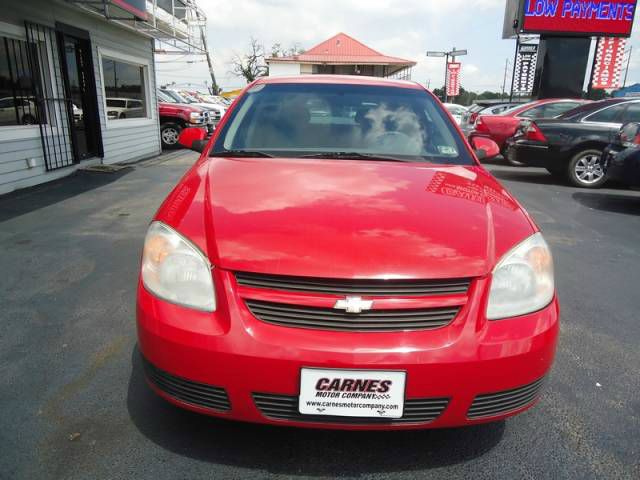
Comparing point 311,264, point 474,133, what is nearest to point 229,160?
point 311,264

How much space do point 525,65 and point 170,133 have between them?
1445cm

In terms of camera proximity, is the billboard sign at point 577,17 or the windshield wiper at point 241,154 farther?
the billboard sign at point 577,17

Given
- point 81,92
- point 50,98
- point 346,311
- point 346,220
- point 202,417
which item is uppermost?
point 81,92

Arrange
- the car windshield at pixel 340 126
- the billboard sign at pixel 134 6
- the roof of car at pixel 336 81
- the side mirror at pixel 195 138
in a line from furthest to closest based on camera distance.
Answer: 1. the billboard sign at pixel 134 6
2. the side mirror at pixel 195 138
3. the roof of car at pixel 336 81
4. the car windshield at pixel 340 126

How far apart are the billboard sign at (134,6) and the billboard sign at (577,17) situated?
1216 centimetres

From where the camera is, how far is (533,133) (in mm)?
8438

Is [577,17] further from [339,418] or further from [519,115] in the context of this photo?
[339,418]

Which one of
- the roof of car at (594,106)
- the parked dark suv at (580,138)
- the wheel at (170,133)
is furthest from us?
the wheel at (170,133)

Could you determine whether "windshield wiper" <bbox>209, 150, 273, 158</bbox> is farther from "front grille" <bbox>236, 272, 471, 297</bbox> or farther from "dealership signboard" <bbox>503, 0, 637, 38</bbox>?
"dealership signboard" <bbox>503, 0, 637, 38</bbox>

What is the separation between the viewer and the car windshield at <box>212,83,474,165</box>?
2.68 metres

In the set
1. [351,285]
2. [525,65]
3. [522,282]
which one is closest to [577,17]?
[525,65]

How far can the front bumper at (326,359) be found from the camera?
1534mm

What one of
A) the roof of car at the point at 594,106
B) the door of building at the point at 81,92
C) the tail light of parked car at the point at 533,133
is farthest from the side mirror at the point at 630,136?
the door of building at the point at 81,92

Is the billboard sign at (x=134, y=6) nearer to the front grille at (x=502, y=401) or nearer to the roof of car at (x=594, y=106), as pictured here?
the roof of car at (x=594, y=106)
